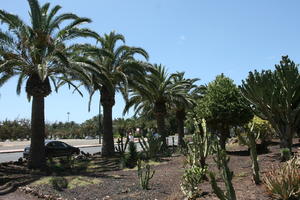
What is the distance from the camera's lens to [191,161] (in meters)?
11.8

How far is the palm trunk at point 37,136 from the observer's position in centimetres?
1711

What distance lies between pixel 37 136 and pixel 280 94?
1109 centimetres

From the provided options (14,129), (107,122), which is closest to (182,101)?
(107,122)

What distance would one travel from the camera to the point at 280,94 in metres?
13.9

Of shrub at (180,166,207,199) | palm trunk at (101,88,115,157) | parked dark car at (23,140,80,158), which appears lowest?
shrub at (180,166,207,199)

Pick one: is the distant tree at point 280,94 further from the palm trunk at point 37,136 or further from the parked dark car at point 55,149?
the parked dark car at point 55,149

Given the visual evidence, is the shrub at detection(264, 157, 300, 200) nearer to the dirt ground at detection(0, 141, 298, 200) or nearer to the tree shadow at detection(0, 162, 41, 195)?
the dirt ground at detection(0, 141, 298, 200)

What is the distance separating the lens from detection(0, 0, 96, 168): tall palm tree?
52.5 feet

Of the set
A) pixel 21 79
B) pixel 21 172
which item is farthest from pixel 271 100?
pixel 21 79

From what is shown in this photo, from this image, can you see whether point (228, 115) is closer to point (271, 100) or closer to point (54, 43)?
point (271, 100)

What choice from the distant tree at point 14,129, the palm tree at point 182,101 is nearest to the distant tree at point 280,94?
the palm tree at point 182,101

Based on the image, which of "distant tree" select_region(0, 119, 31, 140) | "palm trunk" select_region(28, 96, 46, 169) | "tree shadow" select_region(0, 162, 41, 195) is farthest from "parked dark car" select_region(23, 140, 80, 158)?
"distant tree" select_region(0, 119, 31, 140)

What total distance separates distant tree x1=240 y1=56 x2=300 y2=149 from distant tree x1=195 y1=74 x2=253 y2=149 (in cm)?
390

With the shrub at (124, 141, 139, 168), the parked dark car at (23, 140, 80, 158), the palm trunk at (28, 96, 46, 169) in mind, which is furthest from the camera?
the parked dark car at (23, 140, 80, 158)
